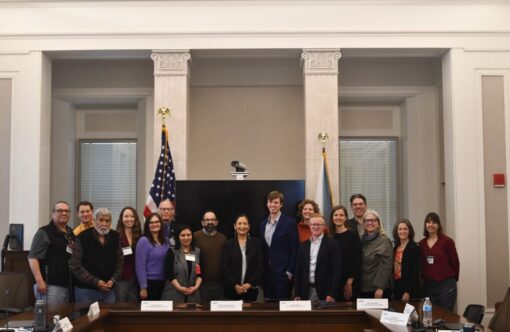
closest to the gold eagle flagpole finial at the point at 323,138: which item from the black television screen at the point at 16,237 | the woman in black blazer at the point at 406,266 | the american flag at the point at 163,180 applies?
the american flag at the point at 163,180

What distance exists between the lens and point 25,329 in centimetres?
408

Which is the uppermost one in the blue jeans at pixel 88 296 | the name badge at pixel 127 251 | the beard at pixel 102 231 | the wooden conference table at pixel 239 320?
the beard at pixel 102 231

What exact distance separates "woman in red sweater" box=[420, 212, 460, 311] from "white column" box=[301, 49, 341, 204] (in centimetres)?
160

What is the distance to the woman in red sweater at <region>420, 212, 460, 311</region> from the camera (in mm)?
6180

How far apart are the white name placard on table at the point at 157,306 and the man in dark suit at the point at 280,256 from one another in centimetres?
136

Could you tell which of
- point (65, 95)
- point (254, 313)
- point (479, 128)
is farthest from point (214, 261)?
point (65, 95)

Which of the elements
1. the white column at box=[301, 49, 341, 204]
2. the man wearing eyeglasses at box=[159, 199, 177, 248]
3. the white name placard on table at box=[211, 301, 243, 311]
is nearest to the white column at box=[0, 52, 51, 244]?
the man wearing eyeglasses at box=[159, 199, 177, 248]

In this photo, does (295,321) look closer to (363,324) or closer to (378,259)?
(363,324)

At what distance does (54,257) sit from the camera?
5.73 m

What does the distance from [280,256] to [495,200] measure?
3.08 metres

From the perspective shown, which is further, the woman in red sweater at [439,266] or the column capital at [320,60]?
the column capital at [320,60]

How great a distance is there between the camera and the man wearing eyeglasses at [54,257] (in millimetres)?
5715

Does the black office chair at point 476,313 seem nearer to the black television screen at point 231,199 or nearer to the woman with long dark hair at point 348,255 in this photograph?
the woman with long dark hair at point 348,255

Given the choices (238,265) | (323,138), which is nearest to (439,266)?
(238,265)
